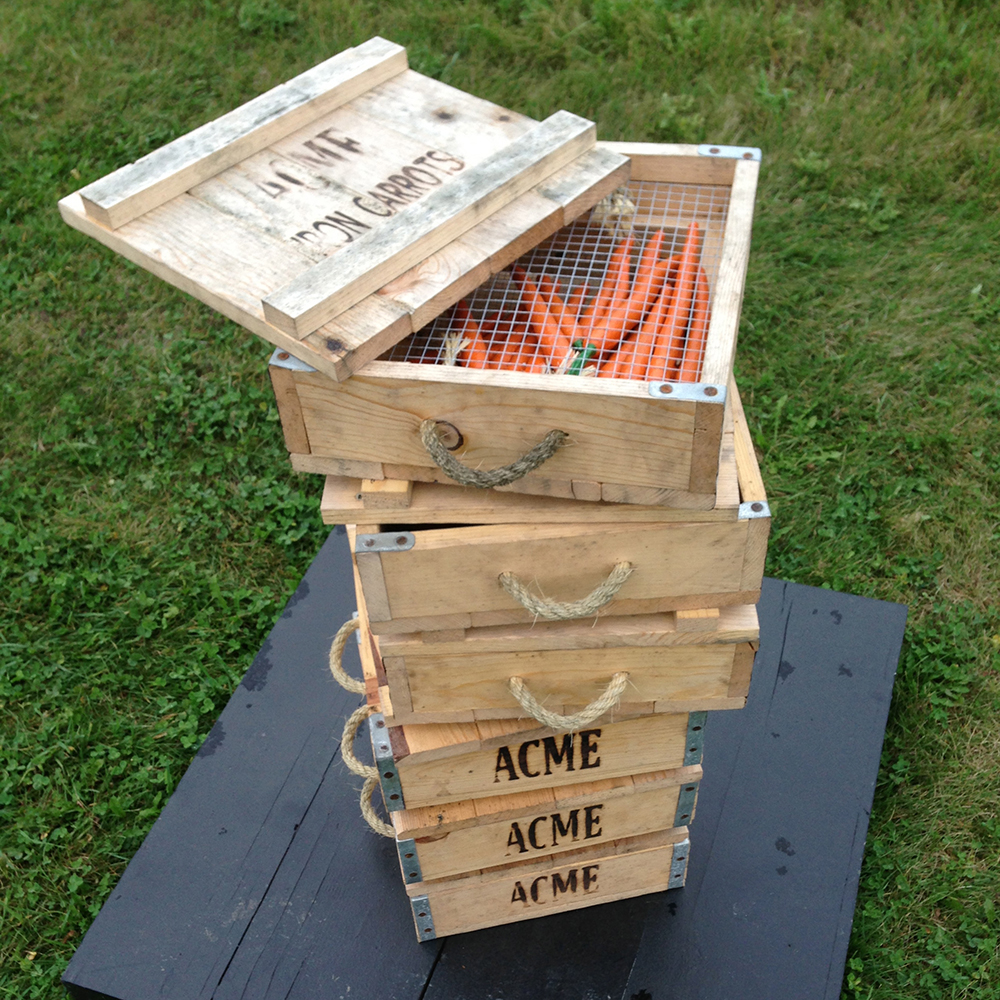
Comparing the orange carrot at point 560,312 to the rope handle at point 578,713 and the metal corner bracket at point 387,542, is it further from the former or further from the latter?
the rope handle at point 578,713

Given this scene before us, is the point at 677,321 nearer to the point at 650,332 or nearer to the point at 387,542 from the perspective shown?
the point at 650,332

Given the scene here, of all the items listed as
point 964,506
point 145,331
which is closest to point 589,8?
point 145,331

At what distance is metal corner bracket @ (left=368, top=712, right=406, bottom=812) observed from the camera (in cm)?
230

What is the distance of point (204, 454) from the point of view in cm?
434

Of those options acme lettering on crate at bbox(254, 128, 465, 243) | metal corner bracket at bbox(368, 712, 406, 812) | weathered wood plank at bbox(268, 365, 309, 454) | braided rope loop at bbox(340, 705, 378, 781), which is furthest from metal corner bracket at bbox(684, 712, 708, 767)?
acme lettering on crate at bbox(254, 128, 465, 243)

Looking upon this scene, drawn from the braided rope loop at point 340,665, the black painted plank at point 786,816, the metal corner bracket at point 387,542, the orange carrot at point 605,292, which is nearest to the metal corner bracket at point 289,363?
the metal corner bracket at point 387,542

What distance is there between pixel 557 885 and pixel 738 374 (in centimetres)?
247

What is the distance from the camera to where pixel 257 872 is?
281 centimetres

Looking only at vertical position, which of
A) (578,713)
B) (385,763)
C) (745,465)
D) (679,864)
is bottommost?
(679,864)

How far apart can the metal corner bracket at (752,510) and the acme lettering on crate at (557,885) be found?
3.72ft

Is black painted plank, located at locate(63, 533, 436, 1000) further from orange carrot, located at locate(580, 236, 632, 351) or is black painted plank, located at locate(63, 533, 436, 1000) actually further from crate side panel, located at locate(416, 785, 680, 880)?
orange carrot, located at locate(580, 236, 632, 351)

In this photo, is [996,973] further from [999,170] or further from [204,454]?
[999,170]

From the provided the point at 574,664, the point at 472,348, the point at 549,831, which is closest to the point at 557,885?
the point at 549,831

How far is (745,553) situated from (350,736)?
3.96ft
